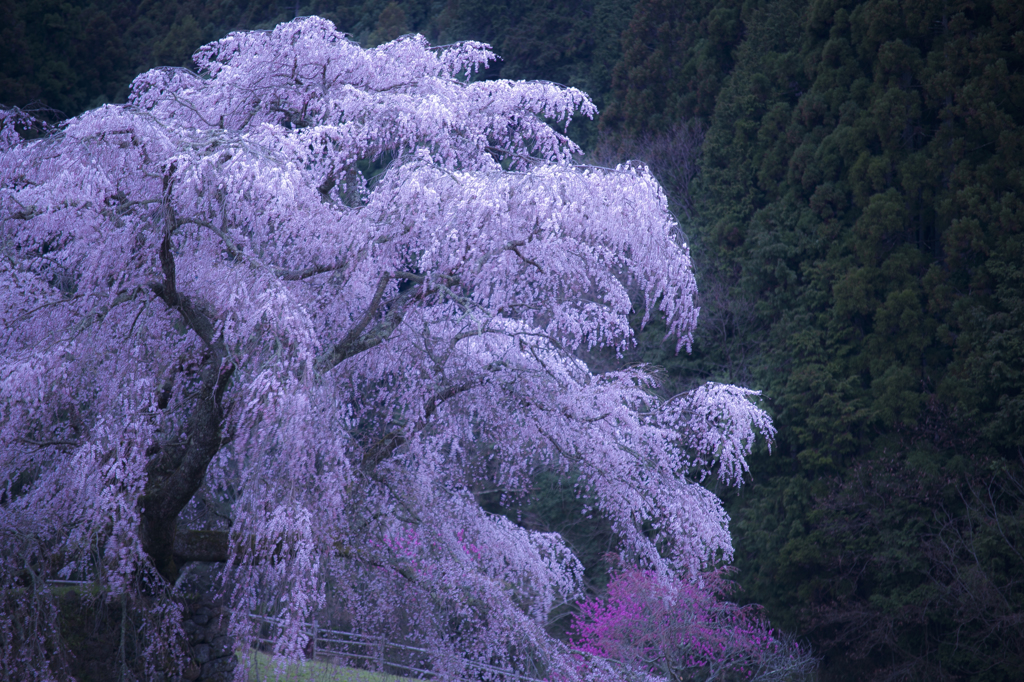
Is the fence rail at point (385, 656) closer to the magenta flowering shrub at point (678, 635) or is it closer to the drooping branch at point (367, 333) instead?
the magenta flowering shrub at point (678, 635)

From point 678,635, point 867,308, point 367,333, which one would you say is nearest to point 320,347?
point 367,333

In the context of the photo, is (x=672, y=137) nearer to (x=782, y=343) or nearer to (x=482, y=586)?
(x=782, y=343)

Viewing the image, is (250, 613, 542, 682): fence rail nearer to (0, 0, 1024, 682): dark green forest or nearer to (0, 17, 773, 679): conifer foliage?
(0, 17, 773, 679): conifer foliage

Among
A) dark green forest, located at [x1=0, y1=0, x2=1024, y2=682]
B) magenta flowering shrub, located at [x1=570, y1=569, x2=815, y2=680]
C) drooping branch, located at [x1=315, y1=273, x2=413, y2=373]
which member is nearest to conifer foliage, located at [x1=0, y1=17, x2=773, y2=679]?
drooping branch, located at [x1=315, y1=273, x2=413, y2=373]

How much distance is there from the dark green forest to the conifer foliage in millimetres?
5390

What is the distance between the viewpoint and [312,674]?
6.18 m

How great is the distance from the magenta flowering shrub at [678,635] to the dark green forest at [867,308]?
0.84m

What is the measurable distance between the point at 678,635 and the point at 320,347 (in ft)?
16.6

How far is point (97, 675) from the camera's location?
195 inches

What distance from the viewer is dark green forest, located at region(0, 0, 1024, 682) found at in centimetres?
1022

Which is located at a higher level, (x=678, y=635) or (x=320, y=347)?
(x=320, y=347)

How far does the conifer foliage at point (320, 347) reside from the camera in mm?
4125

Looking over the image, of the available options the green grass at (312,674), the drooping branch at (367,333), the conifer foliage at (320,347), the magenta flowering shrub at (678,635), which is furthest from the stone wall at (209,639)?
the magenta flowering shrub at (678,635)

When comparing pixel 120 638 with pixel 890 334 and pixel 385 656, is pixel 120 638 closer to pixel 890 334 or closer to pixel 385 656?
pixel 385 656
